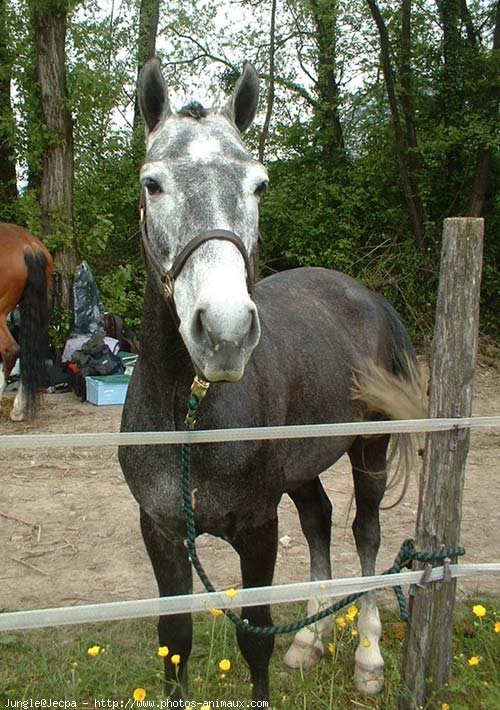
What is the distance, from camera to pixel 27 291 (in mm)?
6820

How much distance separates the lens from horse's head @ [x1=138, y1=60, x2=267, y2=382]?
1577 mm

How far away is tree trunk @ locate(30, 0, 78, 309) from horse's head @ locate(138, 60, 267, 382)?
659 centimetres

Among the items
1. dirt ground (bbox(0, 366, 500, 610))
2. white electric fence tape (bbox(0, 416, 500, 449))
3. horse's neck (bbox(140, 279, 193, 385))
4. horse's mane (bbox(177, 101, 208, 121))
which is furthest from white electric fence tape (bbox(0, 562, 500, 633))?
dirt ground (bbox(0, 366, 500, 610))

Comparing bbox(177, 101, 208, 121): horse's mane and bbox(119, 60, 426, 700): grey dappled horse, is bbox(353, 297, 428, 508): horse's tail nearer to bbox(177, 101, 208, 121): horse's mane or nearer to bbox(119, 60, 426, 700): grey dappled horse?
bbox(119, 60, 426, 700): grey dappled horse

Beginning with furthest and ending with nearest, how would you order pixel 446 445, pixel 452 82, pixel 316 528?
pixel 452 82
pixel 316 528
pixel 446 445

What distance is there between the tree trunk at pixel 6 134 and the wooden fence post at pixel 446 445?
24.0ft

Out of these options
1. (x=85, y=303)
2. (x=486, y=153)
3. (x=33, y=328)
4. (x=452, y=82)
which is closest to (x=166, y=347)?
(x=33, y=328)

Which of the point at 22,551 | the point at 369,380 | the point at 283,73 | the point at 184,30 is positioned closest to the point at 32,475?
the point at 22,551

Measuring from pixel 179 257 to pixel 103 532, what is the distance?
9.87 feet

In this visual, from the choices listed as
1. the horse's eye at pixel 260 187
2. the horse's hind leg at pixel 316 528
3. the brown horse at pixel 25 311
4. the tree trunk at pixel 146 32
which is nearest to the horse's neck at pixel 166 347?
the horse's eye at pixel 260 187

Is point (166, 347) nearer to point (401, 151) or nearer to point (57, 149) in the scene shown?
point (57, 149)

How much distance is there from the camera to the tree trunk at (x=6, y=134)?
8.39 meters

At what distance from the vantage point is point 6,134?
8.80m

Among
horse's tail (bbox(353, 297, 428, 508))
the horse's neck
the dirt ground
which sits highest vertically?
the horse's neck
